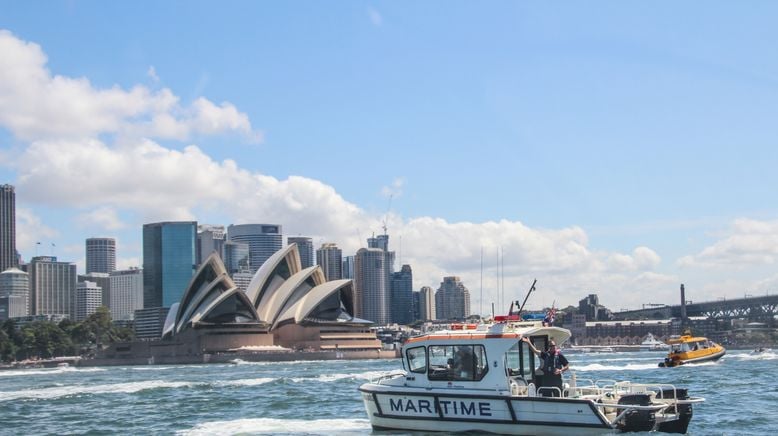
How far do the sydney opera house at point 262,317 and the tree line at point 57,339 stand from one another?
108 ft

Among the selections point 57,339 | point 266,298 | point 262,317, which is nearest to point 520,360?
point 262,317

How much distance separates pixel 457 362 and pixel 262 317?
5009 inches

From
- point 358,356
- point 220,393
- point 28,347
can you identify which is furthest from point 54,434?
point 28,347

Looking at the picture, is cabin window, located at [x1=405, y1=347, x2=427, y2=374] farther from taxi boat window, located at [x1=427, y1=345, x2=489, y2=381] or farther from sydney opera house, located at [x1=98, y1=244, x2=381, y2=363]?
sydney opera house, located at [x1=98, y1=244, x2=381, y2=363]

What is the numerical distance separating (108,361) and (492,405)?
139877 millimetres

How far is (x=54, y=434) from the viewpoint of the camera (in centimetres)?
2967

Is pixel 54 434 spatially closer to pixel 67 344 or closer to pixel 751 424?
pixel 751 424

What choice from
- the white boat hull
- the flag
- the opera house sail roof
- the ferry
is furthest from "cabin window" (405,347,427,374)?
the opera house sail roof

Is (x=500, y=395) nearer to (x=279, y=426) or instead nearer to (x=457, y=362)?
(x=457, y=362)

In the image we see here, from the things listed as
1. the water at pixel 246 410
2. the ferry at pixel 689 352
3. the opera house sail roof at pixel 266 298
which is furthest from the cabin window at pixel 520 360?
the opera house sail roof at pixel 266 298

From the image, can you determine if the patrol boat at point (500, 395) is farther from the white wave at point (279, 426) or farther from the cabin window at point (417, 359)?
the white wave at point (279, 426)

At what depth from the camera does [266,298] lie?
149875mm

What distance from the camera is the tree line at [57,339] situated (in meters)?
182

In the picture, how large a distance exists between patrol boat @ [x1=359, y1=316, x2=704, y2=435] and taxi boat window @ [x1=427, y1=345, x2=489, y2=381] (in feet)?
0.08
